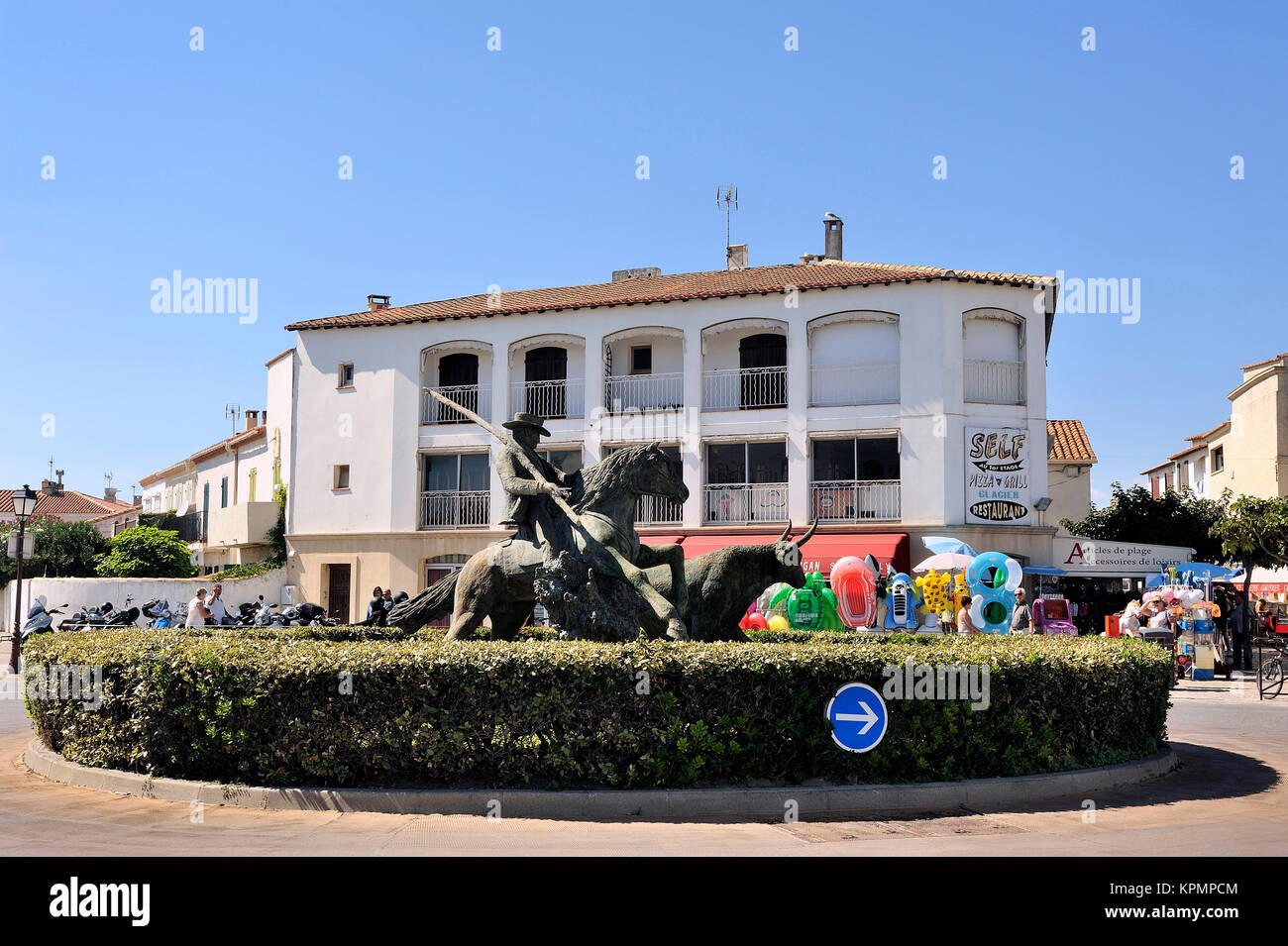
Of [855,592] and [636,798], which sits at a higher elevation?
[855,592]

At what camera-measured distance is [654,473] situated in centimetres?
1029

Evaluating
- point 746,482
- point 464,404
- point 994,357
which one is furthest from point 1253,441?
point 464,404

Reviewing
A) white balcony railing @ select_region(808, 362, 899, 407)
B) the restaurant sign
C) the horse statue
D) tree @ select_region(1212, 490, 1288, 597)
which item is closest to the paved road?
the horse statue

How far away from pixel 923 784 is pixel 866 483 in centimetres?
2232

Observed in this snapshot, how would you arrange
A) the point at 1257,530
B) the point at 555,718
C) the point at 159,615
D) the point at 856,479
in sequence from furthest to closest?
the point at 856,479 < the point at 159,615 < the point at 1257,530 < the point at 555,718

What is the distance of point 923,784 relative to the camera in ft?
26.9

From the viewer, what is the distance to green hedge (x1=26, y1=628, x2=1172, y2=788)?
8062 mm

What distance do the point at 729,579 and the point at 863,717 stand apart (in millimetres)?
2356

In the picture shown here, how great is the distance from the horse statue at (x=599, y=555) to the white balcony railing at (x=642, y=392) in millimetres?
22118

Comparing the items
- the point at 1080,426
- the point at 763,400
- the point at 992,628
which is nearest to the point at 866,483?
the point at 763,400

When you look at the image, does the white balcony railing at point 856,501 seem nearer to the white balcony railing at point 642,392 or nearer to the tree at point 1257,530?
the white balcony railing at point 642,392

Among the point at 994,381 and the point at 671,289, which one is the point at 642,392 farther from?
the point at 994,381

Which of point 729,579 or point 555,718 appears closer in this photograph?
point 555,718

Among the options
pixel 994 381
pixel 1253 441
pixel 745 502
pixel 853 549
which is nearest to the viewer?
pixel 853 549
